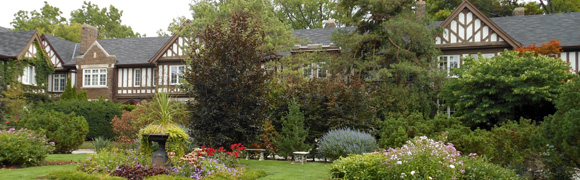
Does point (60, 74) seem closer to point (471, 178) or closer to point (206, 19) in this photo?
point (206, 19)

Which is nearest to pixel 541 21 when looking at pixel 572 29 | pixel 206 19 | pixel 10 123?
pixel 572 29

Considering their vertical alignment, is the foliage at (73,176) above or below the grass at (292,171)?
above

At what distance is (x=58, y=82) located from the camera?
36.1 meters

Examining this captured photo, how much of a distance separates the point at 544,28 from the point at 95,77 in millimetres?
27822

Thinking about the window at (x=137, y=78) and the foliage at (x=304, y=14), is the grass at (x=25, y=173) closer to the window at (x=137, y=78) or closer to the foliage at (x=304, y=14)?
the window at (x=137, y=78)

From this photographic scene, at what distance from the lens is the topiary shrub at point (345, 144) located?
14664 millimetres

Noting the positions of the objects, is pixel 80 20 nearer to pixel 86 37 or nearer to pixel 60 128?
pixel 86 37

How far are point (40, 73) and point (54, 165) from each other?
22.8m

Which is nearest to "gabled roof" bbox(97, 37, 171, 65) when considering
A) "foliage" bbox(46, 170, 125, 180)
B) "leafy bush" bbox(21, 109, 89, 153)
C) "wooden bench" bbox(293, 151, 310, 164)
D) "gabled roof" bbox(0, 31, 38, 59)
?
"gabled roof" bbox(0, 31, 38, 59)

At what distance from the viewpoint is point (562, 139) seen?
384 inches

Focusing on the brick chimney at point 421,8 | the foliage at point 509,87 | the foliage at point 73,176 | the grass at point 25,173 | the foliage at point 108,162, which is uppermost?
the brick chimney at point 421,8

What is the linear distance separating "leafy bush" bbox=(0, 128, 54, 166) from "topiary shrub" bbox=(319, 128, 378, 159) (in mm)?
7797

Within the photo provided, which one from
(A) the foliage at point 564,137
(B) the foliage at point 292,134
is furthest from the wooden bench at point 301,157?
(A) the foliage at point 564,137

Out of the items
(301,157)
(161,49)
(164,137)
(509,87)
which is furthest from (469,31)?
(164,137)
